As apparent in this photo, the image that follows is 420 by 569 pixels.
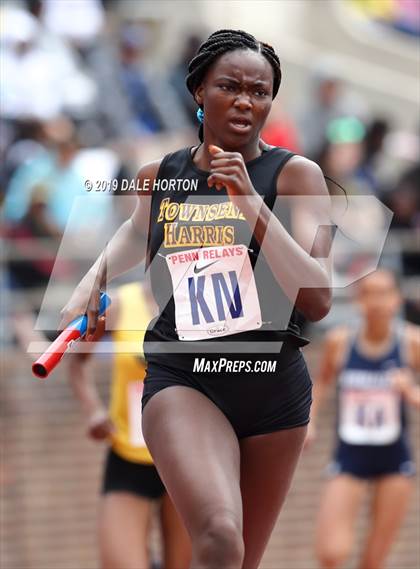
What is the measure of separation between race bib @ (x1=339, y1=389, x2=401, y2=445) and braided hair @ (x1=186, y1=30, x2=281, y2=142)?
13.0ft

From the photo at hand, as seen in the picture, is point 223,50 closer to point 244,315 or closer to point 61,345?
point 244,315

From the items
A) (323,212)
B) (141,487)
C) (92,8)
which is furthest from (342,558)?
(92,8)

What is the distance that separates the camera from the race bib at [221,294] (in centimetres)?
396

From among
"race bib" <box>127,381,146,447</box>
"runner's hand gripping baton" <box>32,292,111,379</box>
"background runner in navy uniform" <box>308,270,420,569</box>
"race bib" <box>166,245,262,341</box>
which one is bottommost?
"background runner in navy uniform" <box>308,270,420,569</box>

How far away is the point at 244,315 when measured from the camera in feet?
13.0

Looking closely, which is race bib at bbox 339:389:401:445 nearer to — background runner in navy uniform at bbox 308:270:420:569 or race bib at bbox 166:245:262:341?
background runner in navy uniform at bbox 308:270:420:569

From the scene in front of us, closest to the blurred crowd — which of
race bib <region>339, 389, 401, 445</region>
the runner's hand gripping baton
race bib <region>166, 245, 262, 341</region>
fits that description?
race bib <region>339, 389, 401, 445</region>

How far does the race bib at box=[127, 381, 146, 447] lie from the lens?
239 inches

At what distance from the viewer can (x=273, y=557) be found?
9.91m

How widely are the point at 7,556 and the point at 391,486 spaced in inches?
132

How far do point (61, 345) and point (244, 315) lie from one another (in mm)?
603

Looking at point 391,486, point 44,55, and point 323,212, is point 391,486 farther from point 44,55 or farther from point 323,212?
point 44,55

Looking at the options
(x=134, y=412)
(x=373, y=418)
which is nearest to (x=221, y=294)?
(x=134, y=412)

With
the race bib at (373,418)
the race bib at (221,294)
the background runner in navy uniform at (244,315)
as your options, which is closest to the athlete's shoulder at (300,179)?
the background runner in navy uniform at (244,315)
